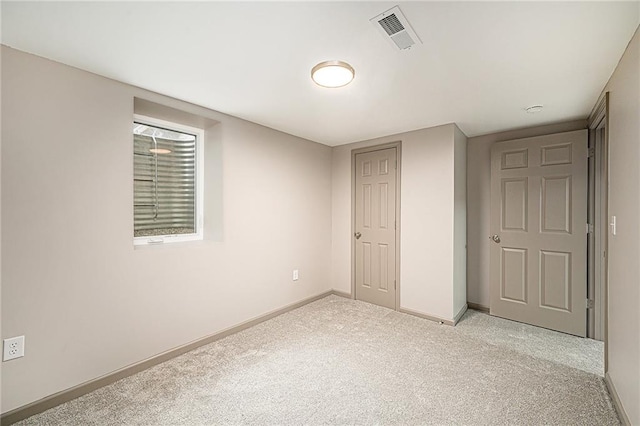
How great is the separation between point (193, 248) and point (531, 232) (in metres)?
3.58

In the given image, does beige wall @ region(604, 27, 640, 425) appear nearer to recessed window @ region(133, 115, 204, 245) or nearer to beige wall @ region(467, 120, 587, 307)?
beige wall @ region(467, 120, 587, 307)

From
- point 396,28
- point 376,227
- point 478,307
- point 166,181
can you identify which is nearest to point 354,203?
point 376,227

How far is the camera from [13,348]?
175cm

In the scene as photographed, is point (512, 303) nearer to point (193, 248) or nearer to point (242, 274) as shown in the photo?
point (242, 274)

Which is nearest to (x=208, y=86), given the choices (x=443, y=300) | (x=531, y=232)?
(x=443, y=300)

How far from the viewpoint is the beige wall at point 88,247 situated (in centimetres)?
178

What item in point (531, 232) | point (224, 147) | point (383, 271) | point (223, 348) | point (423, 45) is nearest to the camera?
point (423, 45)

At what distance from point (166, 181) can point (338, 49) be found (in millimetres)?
2046

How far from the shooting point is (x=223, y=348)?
270 cm

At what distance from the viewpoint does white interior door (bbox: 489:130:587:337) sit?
3.02 m

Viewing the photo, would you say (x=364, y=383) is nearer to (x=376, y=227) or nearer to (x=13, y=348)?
(x=376, y=227)

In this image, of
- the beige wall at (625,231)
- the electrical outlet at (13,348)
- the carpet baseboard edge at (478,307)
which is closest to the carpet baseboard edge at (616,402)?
the beige wall at (625,231)

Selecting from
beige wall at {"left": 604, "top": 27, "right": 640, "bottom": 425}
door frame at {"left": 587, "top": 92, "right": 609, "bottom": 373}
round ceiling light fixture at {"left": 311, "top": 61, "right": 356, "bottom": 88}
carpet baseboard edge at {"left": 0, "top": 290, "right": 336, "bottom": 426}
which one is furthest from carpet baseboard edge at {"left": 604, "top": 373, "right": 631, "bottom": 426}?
carpet baseboard edge at {"left": 0, "top": 290, "right": 336, "bottom": 426}

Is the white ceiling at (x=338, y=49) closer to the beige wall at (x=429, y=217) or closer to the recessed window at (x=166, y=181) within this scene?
the recessed window at (x=166, y=181)
